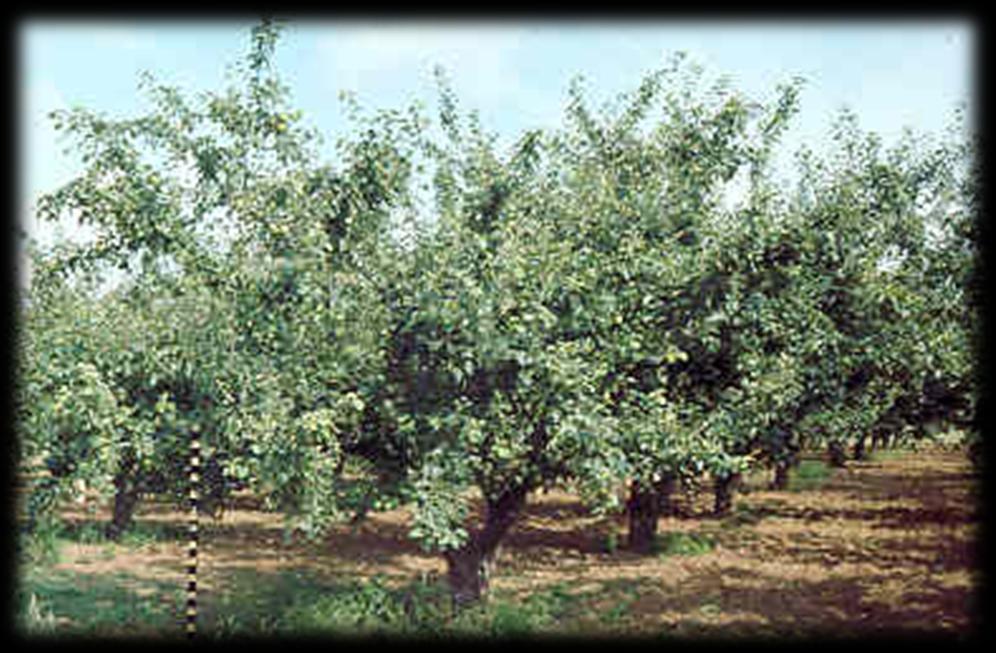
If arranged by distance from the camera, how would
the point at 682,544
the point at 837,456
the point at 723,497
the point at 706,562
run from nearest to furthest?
the point at 706,562 < the point at 682,544 < the point at 723,497 < the point at 837,456

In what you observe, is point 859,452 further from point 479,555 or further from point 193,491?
point 193,491

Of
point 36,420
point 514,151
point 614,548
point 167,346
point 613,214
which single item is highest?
point 514,151

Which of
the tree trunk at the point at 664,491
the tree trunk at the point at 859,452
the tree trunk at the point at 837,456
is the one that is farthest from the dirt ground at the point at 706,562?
the tree trunk at the point at 859,452

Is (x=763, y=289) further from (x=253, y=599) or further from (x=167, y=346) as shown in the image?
(x=253, y=599)

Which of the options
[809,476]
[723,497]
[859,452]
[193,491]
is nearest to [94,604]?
[193,491]

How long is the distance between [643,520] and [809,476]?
1778 centimetres

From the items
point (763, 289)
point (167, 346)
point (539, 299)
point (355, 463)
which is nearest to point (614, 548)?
point (763, 289)

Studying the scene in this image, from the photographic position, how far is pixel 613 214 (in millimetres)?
12516

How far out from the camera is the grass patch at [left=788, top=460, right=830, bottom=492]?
32094 millimetres

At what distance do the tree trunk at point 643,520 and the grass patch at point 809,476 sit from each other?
1306 cm

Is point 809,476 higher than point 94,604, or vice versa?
point 94,604

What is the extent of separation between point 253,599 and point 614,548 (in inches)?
356

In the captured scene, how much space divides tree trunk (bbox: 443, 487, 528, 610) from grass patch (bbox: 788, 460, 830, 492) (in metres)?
21.2

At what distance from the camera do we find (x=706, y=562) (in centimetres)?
1842
